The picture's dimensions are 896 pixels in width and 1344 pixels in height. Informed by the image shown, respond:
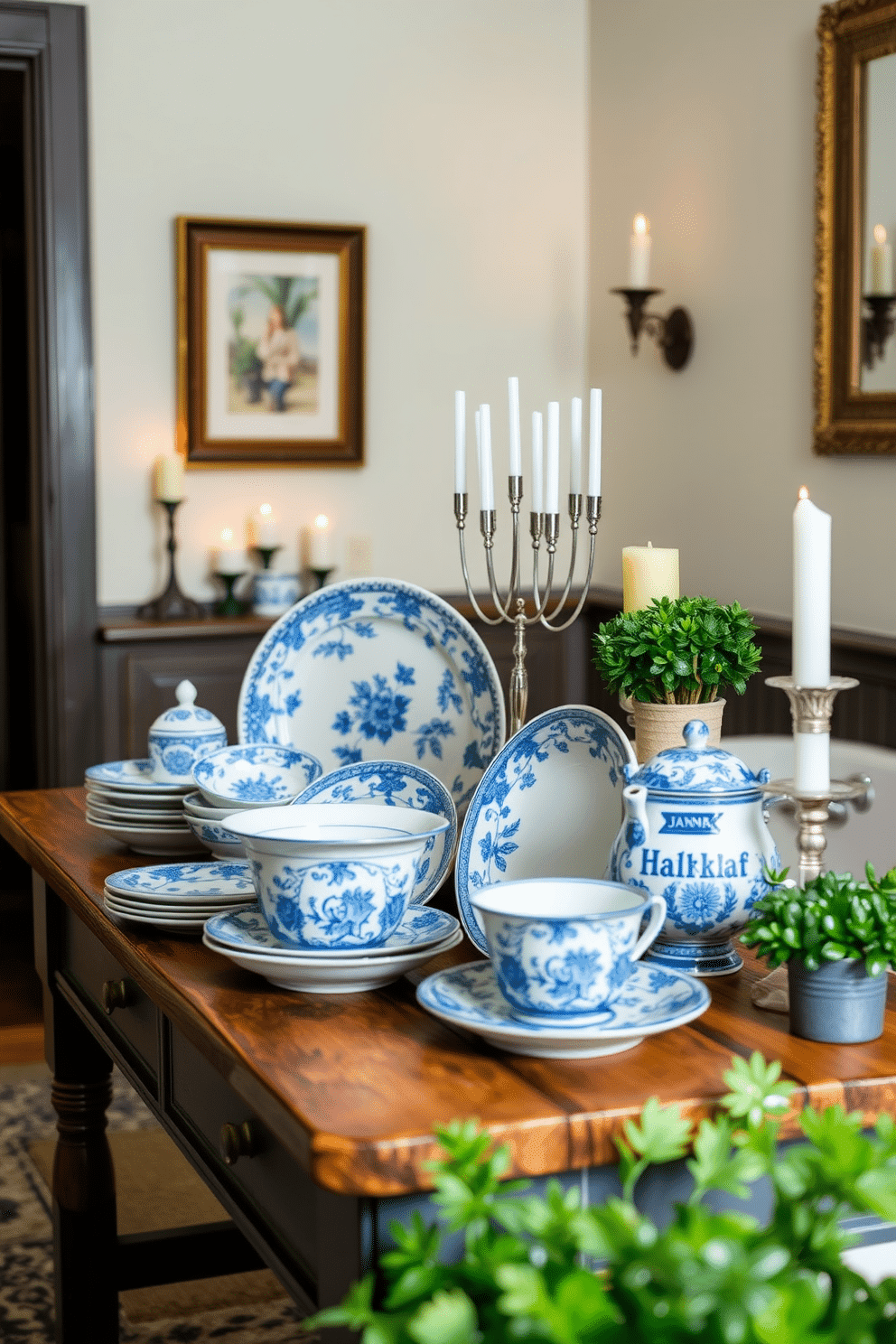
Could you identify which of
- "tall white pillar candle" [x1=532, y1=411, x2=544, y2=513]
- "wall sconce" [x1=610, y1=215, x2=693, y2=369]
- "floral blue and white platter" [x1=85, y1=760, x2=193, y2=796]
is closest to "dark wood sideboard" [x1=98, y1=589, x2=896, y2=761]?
"wall sconce" [x1=610, y1=215, x2=693, y2=369]

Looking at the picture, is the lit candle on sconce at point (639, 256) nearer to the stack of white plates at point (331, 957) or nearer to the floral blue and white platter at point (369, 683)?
the floral blue and white platter at point (369, 683)

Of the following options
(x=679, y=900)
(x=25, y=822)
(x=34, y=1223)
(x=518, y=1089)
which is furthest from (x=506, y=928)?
(x=34, y=1223)

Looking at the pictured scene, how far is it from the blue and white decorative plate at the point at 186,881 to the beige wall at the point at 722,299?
172cm

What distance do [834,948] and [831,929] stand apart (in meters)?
0.01

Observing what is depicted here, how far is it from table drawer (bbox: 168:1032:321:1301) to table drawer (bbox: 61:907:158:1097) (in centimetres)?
8

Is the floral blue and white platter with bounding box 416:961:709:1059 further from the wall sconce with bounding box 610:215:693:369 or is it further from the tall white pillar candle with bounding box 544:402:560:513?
the wall sconce with bounding box 610:215:693:369

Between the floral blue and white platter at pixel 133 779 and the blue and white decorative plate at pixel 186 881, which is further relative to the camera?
the floral blue and white platter at pixel 133 779

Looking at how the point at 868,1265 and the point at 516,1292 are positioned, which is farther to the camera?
the point at 868,1265

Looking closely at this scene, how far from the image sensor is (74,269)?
3.27 meters

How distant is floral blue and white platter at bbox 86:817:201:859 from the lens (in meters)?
1.54

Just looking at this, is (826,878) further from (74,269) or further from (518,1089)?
(74,269)

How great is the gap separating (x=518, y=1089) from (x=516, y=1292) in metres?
0.34

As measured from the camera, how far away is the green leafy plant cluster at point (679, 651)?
1250mm

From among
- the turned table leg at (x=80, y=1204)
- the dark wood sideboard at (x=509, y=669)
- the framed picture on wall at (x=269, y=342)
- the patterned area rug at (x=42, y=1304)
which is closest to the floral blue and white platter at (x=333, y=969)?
the turned table leg at (x=80, y=1204)
